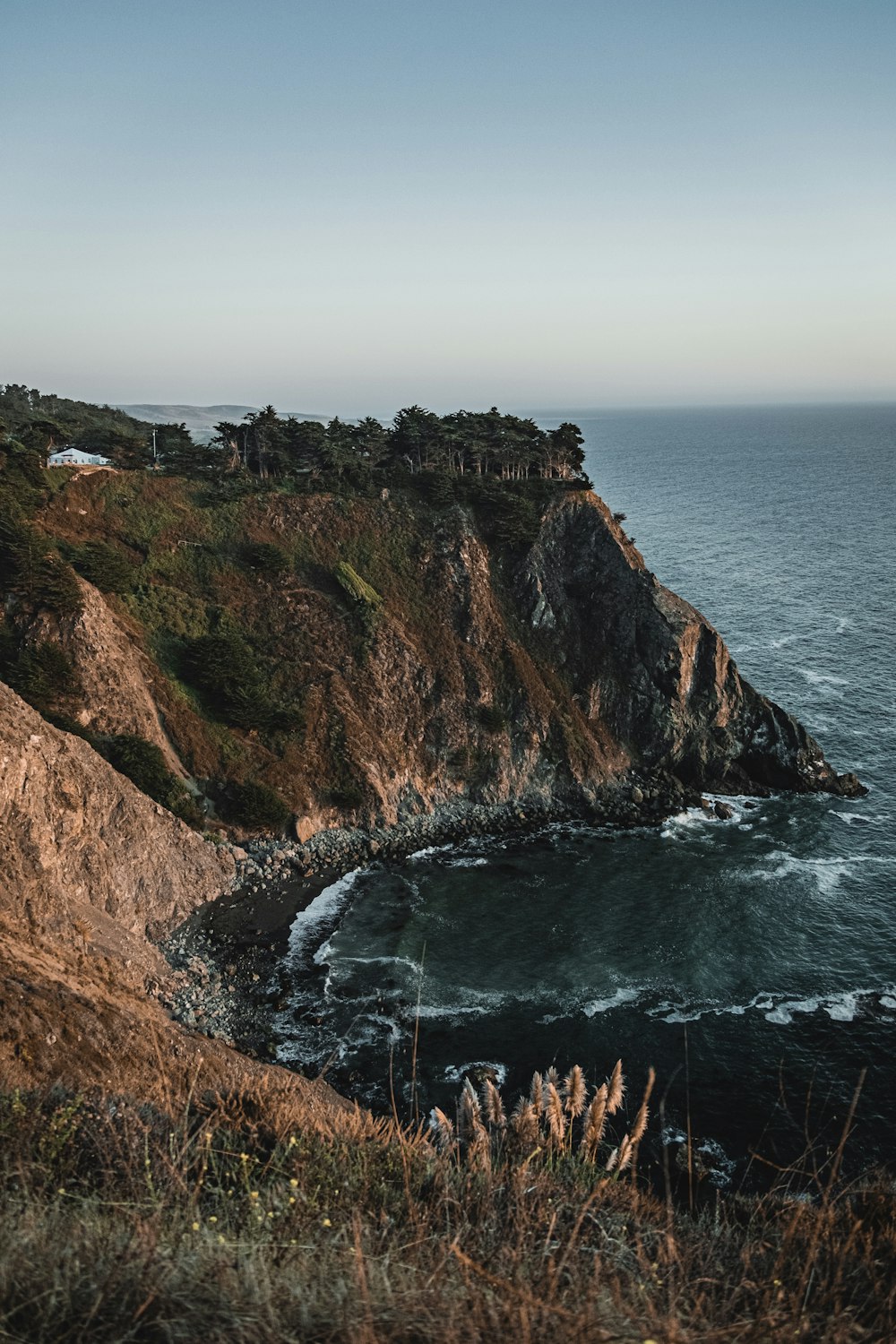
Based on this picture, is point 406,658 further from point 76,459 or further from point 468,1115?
point 468,1115

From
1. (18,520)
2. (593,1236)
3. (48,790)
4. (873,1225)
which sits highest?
(18,520)

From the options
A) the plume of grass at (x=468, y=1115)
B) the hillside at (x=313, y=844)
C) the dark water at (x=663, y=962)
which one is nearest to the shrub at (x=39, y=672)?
the hillside at (x=313, y=844)

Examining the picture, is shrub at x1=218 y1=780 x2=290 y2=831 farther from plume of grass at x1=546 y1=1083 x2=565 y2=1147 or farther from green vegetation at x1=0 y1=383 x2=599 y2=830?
plume of grass at x1=546 y1=1083 x2=565 y2=1147

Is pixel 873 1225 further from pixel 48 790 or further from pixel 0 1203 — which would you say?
pixel 48 790

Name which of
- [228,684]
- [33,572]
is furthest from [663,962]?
[33,572]

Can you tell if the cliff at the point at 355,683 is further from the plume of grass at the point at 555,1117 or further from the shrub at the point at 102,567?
the plume of grass at the point at 555,1117

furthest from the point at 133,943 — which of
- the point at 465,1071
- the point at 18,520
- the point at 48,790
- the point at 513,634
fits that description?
the point at 513,634
